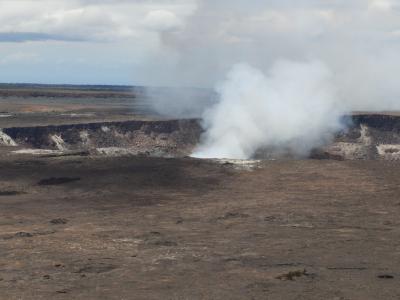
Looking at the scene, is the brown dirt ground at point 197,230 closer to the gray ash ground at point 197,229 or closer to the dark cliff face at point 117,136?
the gray ash ground at point 197,229

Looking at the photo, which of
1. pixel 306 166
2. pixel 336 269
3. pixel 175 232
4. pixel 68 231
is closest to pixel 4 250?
pixel 68 231

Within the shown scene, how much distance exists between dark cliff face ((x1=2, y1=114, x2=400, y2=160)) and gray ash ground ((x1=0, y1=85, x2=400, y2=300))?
55.2ft

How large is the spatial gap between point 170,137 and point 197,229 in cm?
4385

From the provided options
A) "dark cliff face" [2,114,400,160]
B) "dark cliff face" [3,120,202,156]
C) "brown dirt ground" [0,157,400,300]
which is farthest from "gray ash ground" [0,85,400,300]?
"dark cliff face" [3,120,202,156]

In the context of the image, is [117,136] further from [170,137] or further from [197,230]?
[197,230]

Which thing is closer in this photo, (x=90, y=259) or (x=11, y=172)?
(x=90, y=259)

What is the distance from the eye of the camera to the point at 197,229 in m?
27.1

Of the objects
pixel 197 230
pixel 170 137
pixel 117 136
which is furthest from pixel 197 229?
pixel 117 136

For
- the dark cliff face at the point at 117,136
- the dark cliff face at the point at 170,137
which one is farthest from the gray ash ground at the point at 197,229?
the dark cliff face at the point at 117,136

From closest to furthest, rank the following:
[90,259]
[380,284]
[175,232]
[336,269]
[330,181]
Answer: [380,284] → [336,269] → [90,259] → [175,232] → [330,181]

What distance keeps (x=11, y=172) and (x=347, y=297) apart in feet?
94.9

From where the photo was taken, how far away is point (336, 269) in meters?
20.7

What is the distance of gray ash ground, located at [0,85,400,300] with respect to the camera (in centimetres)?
1916

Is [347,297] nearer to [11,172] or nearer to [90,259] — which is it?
[90,259]
